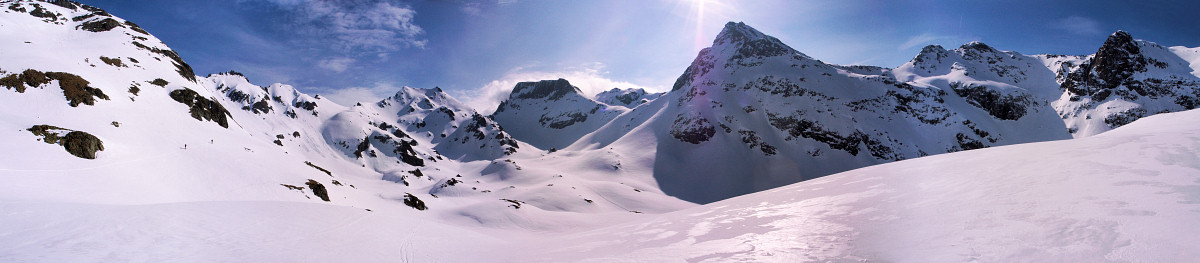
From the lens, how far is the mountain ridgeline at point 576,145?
99.1ft

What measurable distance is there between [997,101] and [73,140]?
20599 centimetres

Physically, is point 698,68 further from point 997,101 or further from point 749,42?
point 997,101

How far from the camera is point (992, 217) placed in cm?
674

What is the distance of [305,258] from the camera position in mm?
11672

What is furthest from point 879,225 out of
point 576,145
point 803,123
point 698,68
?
point 698,68

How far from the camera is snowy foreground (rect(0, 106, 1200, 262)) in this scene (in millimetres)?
5512

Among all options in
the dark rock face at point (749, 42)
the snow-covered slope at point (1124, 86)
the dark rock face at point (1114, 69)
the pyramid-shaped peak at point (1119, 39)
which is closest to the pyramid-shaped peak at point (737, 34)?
the dark rock face at point (749, 42)

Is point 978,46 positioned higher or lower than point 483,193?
higher

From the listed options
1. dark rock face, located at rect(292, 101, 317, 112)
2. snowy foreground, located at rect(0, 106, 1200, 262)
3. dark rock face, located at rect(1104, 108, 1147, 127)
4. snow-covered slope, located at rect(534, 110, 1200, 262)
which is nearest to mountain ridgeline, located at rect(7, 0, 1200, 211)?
dark rock face, located at rect(1104, 108, 1147, 127)

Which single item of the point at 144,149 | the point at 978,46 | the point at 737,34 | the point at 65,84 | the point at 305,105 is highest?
the point at 737,34

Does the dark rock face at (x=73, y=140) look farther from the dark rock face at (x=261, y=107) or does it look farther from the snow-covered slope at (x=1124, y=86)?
the snow-covered slope at (x=1124, y=86)

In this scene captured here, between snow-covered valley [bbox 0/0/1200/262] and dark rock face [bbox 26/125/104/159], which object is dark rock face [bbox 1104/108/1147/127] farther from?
dark rock face [bbox 26/125/104/159]

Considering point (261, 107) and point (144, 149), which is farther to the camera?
point (261, 107)

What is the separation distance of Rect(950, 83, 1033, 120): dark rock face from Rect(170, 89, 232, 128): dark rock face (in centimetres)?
20290
